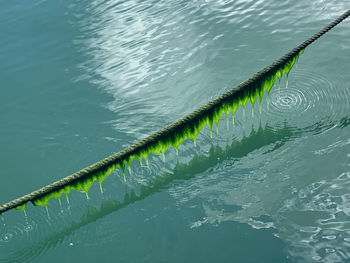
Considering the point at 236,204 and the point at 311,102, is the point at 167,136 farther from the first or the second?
the point at 311,102

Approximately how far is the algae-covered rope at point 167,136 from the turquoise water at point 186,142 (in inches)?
34.0

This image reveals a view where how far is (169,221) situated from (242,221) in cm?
80

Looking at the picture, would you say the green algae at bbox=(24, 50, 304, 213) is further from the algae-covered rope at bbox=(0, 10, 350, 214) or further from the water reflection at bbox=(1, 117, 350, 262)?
the water reflection at bbox=(1, 117, 350, 262)

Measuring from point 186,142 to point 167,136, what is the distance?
1356 millimetres

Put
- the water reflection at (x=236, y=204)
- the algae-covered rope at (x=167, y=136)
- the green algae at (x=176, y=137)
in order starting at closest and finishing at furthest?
the algae-covered rope at (x=167, y=136) → the green algae at (x=176, y=137) → the water reflection at (x=236, y=204)

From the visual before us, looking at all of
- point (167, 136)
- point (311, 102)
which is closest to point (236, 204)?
point (167, 136)

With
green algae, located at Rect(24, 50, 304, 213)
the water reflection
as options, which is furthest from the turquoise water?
green algae, located at Rect(24, 50, 304, 213)

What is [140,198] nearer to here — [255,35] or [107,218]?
[107,218]

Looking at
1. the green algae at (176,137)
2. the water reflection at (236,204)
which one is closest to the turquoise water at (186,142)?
the water reflection at (236,204)

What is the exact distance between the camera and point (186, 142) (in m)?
5.29

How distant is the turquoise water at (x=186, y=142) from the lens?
421 centimetres

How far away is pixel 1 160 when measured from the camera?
18.6ft

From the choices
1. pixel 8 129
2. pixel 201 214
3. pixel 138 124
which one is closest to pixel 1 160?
pixel 8 129

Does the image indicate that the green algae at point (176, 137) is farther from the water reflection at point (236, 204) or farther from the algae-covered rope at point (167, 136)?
the water reflection at point (236, 204)
